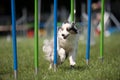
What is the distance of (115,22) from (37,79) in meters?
15.5

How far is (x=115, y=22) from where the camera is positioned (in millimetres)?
20984

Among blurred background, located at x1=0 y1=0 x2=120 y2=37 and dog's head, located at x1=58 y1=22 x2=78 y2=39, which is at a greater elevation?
dog's head, located at x1=58 y1=22 x2=78 y2=39

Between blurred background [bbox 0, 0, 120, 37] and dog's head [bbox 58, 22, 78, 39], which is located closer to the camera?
dog's head [bbox 58, 22, 78, 39]

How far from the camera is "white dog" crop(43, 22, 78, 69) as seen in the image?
6.60m

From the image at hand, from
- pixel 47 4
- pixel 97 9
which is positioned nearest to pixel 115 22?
pixel 97 9

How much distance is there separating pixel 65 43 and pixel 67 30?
29 cm

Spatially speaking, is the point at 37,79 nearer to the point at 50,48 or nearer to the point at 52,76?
the point at 52,76

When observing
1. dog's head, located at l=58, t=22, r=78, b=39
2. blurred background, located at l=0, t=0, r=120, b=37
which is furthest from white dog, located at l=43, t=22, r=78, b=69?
blurred background, located at l=0, t=0, r=120, b=37

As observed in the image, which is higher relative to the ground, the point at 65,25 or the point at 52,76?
the point at 65,25

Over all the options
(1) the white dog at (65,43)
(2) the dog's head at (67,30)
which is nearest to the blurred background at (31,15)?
(1) the white dog at (65,43)

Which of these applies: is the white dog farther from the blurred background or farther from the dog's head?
the blurred background

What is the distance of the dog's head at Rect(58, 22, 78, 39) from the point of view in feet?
21.5

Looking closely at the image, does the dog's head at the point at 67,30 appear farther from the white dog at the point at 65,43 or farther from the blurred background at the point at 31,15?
the blurred background at the point at 31,15

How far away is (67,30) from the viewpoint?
6574mm
